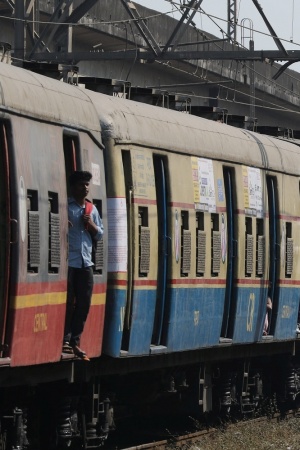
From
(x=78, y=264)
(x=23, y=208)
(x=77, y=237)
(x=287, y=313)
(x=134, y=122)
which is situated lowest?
(x=287, y=313)

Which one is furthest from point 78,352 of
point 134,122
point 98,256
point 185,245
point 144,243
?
point 185,245

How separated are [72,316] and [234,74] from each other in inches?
1238

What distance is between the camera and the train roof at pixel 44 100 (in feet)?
34.8

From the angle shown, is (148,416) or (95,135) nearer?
(95,135)

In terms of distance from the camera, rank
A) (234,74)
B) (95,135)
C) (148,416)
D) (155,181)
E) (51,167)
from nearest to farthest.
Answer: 1. (51,167)
2. (95,135)
3. (155,181)
4. (148,416)
5. (234,74)

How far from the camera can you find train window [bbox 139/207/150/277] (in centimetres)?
1320

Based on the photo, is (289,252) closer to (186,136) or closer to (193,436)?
(193,436)

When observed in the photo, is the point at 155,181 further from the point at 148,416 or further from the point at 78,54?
the point at 78,54

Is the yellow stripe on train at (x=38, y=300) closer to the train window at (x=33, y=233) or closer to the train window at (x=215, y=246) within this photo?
the train window at (x=33, y=233)

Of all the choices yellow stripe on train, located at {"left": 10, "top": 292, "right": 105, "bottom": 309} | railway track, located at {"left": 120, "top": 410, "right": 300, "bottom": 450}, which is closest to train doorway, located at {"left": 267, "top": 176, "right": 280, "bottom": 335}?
railway track, located at {"left": 120, "top": 410, "right": 300, "bottom": 450}

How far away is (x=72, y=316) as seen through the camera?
38.3 ft

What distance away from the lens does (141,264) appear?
1321 centimetres

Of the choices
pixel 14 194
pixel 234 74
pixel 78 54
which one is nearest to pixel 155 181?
pixel 14 194

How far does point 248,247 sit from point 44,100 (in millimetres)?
5495
